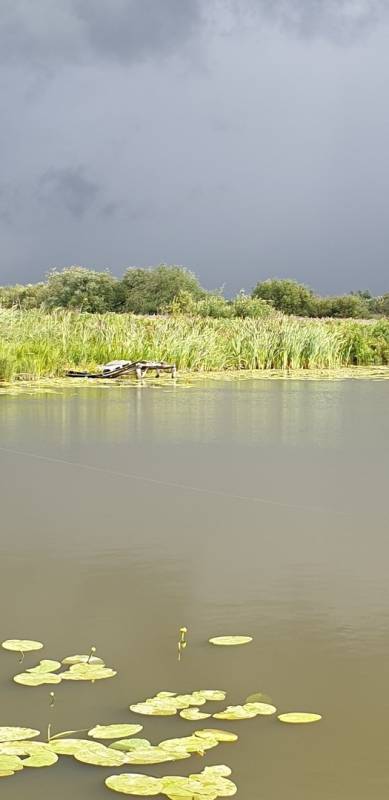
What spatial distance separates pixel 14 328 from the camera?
16984mm

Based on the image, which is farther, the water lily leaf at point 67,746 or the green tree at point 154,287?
the green tree at point 154,287

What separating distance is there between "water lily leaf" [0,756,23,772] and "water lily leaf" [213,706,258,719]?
21.6 inches

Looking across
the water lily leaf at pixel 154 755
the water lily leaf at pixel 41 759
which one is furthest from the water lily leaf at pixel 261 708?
the water lily leaf at pixel 41 759

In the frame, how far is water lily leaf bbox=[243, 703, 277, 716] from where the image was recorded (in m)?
2.65

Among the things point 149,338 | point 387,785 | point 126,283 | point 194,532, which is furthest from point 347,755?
point 126,283

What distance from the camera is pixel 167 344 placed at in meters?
18.3

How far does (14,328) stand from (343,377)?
5828 millimetres

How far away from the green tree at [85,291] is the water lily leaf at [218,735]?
4097cm

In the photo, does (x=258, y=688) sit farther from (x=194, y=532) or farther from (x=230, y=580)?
(x=194, y=532)

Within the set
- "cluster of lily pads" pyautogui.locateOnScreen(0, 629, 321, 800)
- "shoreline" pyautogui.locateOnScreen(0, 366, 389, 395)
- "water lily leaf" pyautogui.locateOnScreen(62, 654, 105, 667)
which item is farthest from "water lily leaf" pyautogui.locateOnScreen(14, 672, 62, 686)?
"shoreline" pyautogui.locateOnScreen(0, 366, 389, 395)

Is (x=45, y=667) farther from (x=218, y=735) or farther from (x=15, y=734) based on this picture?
(x=218, y=735)

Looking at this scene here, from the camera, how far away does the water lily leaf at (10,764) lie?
7.60 feet

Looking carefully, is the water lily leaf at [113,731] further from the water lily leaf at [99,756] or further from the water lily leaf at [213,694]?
the water lily leaf at [213,694]

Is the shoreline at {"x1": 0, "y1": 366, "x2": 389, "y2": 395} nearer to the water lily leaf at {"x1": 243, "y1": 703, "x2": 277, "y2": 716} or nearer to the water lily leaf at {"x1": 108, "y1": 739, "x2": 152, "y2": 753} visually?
the water lily leaf at {"x1": 243, "y1": 703, "x2": 277, "y2": 716}
